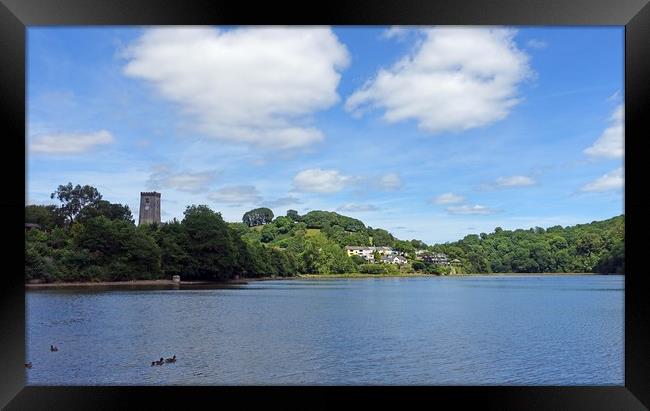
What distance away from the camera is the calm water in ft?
36.1

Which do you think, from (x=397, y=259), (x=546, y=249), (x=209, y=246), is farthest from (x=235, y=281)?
(x=546, y=249)

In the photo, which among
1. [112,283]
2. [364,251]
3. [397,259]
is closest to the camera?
[112,283]

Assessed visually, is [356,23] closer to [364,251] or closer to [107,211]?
[107,211]

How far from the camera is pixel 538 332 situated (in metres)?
15.9

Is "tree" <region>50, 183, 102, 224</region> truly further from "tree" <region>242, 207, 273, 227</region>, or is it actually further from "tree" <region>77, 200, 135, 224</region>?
"tree" <region>242, 207, 273, 227</region>

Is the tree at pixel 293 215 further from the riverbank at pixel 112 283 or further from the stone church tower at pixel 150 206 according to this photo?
the riverbank at pixel 112 283

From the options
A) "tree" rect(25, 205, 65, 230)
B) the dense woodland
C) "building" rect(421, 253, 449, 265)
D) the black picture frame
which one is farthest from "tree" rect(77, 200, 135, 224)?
the black picture frame

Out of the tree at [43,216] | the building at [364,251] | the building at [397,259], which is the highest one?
the tree at [43,216]

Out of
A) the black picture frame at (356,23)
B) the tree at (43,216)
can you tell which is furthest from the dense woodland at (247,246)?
the black picture frame at (356,23)

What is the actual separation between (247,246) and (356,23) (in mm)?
32851

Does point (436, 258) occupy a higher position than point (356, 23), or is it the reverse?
point (356, 23)

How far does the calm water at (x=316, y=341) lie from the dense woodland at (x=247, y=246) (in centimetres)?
468

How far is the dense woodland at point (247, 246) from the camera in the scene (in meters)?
27.5

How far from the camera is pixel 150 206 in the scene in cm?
3991
